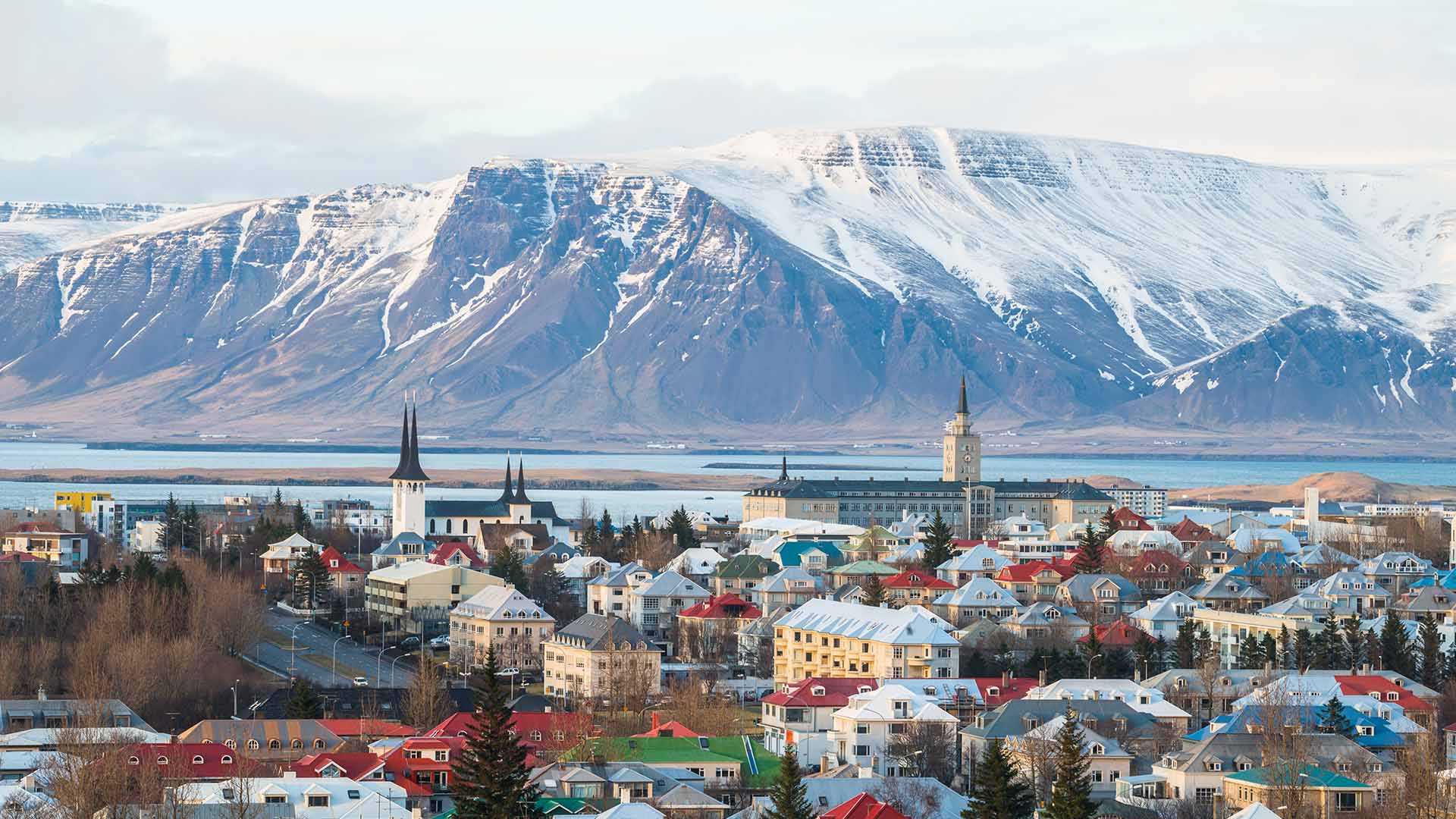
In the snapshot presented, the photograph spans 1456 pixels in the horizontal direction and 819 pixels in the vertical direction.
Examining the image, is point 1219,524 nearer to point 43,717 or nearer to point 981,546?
point 981,546

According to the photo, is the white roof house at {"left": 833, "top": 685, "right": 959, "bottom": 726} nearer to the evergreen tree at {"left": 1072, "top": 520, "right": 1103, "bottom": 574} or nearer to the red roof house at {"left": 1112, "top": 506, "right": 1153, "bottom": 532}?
the evergreen tree at {"left": 1072, "top": 520, "right": 1103, "bottom": 574}

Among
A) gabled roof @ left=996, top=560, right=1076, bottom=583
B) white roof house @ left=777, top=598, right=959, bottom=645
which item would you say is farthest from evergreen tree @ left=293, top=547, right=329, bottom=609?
gabled roof @ left=996, top=560, right=1076, bottom=583

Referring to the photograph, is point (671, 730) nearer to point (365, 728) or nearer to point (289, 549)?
point (365, 728)

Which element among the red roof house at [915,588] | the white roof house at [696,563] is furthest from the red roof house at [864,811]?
the white roof house at [696,563]

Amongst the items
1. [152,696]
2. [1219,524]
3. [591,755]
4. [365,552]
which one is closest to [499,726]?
[591,755]

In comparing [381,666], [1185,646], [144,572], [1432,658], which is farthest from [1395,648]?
[144,572]
